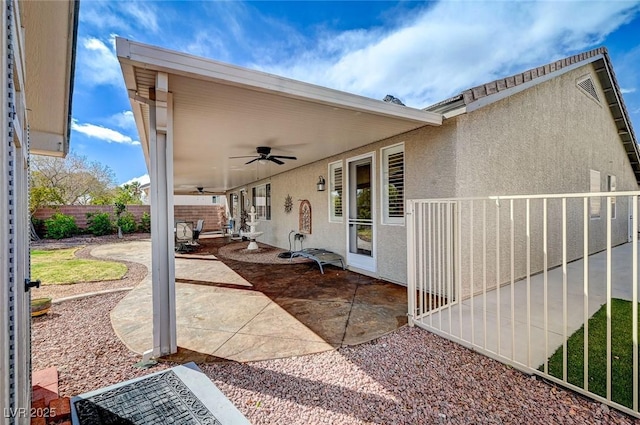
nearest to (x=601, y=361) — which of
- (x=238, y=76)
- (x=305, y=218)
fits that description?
(x=238, y=76)

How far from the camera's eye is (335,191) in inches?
287

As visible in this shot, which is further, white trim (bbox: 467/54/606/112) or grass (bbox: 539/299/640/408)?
white trim (bbox: 467/54/606/112)

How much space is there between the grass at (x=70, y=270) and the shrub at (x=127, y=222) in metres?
5.87

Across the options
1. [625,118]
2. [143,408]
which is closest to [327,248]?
[143,408]

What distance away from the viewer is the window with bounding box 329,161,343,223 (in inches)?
280

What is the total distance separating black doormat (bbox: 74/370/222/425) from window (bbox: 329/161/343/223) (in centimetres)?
523

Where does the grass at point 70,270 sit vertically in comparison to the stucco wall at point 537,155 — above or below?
below

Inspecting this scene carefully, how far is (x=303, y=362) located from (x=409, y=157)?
152 inches

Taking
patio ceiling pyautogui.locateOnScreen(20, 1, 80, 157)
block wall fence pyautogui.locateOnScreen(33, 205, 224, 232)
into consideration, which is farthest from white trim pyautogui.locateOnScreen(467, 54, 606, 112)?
block wall fence pyautogui.locateOnScreen(33, 205, 224, 232)

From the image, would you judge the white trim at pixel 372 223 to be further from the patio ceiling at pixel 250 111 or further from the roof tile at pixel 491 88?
the roof tile at pixel 491 88

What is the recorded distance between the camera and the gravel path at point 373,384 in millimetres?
2033

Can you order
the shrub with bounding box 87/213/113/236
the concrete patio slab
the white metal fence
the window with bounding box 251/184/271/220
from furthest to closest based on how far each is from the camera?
the shrub with bounding box 87/213/113/236 → the window with bounding box 251/184/271/220 → the concrete patio slab → the white metal fence

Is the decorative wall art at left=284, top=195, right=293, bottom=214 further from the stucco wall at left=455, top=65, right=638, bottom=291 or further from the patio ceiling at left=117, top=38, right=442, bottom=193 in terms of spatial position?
the stucco wall at left=455, top=65, right=638, bottom=291

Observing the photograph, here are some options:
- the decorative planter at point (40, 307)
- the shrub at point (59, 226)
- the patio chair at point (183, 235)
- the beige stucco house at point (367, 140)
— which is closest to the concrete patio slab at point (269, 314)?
the beige stucco house at point (367, 140)
